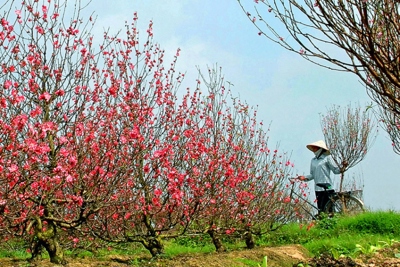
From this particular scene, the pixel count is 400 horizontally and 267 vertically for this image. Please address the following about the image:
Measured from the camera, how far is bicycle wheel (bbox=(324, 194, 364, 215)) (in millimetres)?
13008

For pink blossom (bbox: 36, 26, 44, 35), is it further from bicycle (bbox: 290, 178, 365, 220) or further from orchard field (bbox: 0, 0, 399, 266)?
bicycle (bbox: 290, 178, 365, 220)

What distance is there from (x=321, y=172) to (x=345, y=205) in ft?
5.01

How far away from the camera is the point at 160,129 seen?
7.28 m

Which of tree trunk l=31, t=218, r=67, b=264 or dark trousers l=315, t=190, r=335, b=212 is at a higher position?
dark trousers l=315, t=190, r=335, b=212

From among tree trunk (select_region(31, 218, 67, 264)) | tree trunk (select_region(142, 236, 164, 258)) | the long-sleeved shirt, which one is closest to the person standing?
the long-sleeved shirt

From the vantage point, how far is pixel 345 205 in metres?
13.5

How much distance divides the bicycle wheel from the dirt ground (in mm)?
4169

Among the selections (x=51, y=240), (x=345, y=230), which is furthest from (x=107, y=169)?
(x=345, y=230)

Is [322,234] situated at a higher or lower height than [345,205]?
lower

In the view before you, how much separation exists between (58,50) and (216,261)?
337 cm

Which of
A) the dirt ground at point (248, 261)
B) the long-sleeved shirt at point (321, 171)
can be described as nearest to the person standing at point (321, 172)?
the long-sleeved shirt at point (321, 171)

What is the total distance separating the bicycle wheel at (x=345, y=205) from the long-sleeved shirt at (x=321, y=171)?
0.52 meters

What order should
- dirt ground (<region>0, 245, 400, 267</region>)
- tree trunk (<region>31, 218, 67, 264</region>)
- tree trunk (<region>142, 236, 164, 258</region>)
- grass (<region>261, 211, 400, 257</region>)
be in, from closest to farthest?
1. dirt ground (<region>0, 245, 400, 267</region>)
2. tree trunk (<region>31, 218, 67, 264</region>)
3. tree trunk (<region>142, 236, 164, 258</region>)
4. grass (<region>261, 211, 400, 257</region>)

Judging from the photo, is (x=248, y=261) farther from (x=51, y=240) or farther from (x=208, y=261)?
(x=51, y=240)
